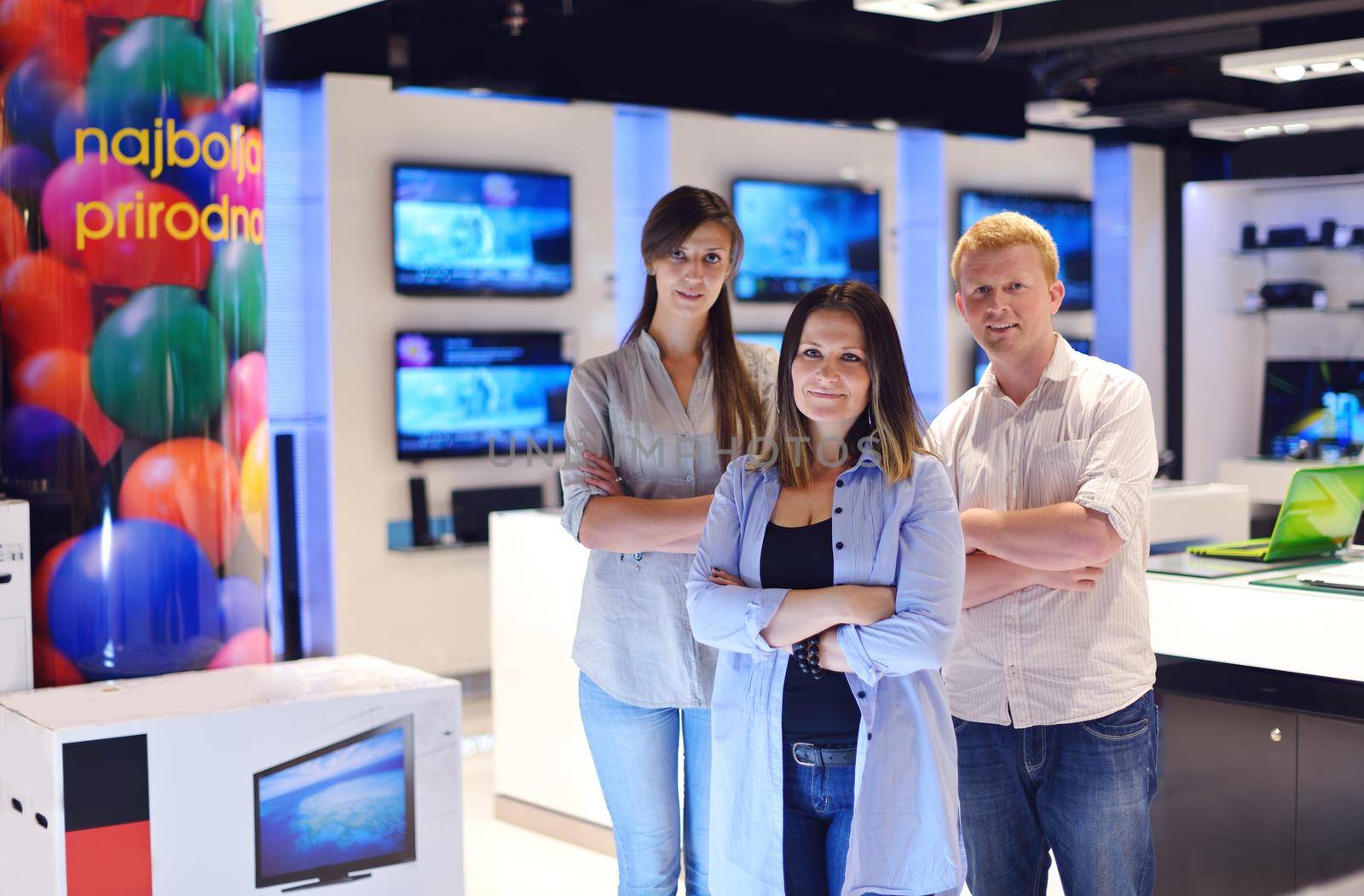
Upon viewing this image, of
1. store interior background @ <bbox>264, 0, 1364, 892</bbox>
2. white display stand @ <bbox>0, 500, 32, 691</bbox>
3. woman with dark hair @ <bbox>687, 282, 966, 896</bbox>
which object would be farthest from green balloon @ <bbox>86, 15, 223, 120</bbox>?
store interior background @ <bbox>264, 0, 1364, 892</bbox>

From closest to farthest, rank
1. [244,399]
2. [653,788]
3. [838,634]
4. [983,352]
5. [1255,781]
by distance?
[838,634], [653,788], [244,399], [1255,781], [983,352]

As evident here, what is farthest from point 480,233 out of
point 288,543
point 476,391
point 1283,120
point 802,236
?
point 1283,120

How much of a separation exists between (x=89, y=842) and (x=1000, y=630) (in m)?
1.51

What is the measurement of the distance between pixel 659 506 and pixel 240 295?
3.07 feet

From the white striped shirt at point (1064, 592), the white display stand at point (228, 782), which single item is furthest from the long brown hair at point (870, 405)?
the white display stand at point (228, 782)

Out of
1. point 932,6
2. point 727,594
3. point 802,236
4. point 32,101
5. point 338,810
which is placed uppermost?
point 932,6

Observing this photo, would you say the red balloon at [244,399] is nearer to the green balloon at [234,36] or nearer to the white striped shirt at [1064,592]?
the green balloon at [234,36]

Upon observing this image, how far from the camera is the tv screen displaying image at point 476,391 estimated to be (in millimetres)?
6270

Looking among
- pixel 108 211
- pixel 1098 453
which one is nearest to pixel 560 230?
pixel 108 211

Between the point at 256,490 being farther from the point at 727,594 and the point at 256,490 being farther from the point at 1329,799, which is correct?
the point at 1329,799

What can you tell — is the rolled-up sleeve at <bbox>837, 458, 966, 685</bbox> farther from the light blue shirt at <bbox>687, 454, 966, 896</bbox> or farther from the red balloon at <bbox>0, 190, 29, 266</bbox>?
the red balloon at <bbox>0, 190, 29, 266</bbox>

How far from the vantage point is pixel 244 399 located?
2.81 metres

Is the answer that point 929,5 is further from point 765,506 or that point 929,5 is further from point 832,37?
point 832,37

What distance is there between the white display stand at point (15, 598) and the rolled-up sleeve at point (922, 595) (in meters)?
1.51
